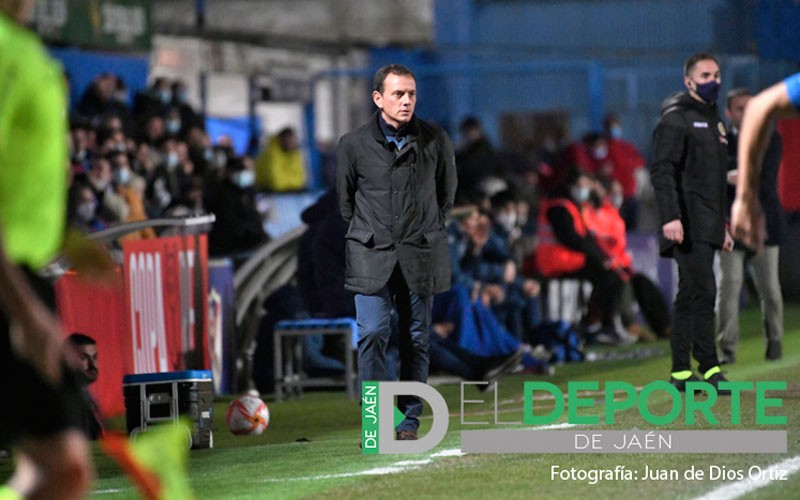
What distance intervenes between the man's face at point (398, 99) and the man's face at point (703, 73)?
2.85 m

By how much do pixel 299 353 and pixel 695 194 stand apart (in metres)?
3.91

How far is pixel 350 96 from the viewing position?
83.6 ft

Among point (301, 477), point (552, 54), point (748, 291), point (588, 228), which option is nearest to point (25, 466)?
point (301, 477)

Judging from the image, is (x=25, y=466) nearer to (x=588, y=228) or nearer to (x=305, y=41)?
(x=588, y=228)

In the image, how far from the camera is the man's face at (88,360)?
1052cm

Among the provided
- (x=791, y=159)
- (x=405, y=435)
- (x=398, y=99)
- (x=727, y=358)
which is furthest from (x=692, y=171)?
(x=791, y=159)

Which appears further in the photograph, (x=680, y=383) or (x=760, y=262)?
(x=760, y=262)

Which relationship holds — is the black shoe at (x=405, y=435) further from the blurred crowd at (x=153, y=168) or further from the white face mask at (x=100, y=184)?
the white face mask at (x=100, y=184)

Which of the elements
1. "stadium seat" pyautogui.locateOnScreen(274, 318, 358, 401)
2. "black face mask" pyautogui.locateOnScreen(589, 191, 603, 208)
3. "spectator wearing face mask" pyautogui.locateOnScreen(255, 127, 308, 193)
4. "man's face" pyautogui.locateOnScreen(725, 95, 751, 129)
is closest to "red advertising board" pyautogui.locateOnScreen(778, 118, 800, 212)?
"black face mask" pyautogui.locateOnScreen(589, 191, 603, 208)

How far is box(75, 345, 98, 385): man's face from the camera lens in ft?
34.5

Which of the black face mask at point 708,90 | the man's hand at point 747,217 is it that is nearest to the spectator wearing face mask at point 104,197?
the black face mask at point 708,90

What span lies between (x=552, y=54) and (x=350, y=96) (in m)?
7.23

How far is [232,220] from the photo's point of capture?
17.9m

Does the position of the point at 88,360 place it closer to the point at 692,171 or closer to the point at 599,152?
the point at 692,171
